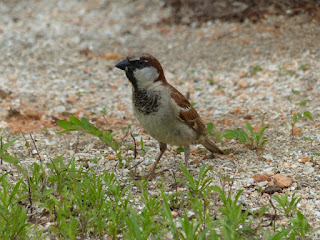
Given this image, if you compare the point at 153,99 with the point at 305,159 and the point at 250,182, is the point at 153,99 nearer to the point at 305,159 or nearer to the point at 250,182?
the point at 250,182

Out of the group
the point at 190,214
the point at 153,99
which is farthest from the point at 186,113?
the point at 190,214

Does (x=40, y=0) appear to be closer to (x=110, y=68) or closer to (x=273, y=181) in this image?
(x=110, y=68)

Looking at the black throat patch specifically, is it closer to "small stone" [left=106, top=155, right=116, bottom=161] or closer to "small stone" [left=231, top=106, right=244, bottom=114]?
"small stone" [left=106, top=155, right=116, bottom=161]

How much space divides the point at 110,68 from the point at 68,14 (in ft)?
9.56

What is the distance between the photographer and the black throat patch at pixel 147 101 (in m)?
4.48

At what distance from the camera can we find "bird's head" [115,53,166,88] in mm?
4504

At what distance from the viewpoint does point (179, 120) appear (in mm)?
4699

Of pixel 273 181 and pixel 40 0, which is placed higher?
pixel 40 0

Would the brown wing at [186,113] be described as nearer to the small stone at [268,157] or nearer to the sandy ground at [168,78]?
the sandy ground at [168,78]

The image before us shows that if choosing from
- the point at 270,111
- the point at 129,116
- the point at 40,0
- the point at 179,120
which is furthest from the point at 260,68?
the point at 40,0

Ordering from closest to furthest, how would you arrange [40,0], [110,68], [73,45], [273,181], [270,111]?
[273,181] < [270,111] < [110,68] < [73,45] < [40,0]

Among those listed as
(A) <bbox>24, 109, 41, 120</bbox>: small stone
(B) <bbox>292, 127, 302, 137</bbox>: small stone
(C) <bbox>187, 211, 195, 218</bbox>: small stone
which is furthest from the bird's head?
(A) <bbox>24, 109, 41, 120</bbox>: small stone

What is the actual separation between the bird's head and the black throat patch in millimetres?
68

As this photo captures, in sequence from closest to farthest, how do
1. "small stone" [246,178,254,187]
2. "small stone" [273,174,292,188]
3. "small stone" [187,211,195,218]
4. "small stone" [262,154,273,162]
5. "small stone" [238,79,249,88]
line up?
"small stone" [187,211,195,218] → "small stone" [273,174,292,188] → "small stone" [246,178,254,187] → "small stone" [262,154,273,162] → "small stone" [238,79,249,88]
